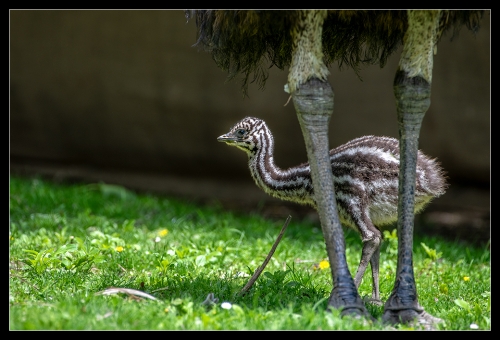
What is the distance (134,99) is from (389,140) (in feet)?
17.3

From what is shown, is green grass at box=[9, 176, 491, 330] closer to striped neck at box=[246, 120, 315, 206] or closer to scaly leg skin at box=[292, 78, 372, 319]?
scaly leg skin at box=[292, 78, 372, 319]

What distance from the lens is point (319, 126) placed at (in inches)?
145

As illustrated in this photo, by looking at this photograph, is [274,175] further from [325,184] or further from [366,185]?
[325,184]

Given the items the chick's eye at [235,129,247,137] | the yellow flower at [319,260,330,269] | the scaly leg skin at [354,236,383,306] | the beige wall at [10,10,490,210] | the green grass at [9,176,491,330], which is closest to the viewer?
the green grass at [9,176,491,330]

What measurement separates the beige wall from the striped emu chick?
3872 mm

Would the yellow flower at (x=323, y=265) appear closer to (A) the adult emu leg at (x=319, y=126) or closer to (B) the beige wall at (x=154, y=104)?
(A) the adult emu leg at (x=319, y=126)

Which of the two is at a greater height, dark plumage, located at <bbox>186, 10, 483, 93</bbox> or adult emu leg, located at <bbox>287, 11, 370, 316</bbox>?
dark plumage, located at <bbox>186, 10, 483, 93</bbox>

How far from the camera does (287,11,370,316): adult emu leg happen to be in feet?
11.8

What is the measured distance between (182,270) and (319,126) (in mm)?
1631

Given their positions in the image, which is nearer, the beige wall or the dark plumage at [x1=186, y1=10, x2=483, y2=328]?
the dark plumage at [x1=186, y1=10, x2=483, y2=328]

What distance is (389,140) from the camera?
4.94 m

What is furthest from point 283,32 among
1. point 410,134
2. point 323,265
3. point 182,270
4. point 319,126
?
point 323,265

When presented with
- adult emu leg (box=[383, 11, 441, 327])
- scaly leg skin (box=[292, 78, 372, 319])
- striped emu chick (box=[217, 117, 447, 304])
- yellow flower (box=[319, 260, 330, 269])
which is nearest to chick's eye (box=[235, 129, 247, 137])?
striped emu chick (box=[217, 117, 447, 304])

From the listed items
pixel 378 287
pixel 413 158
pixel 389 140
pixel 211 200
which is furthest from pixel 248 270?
pixel 211 200
